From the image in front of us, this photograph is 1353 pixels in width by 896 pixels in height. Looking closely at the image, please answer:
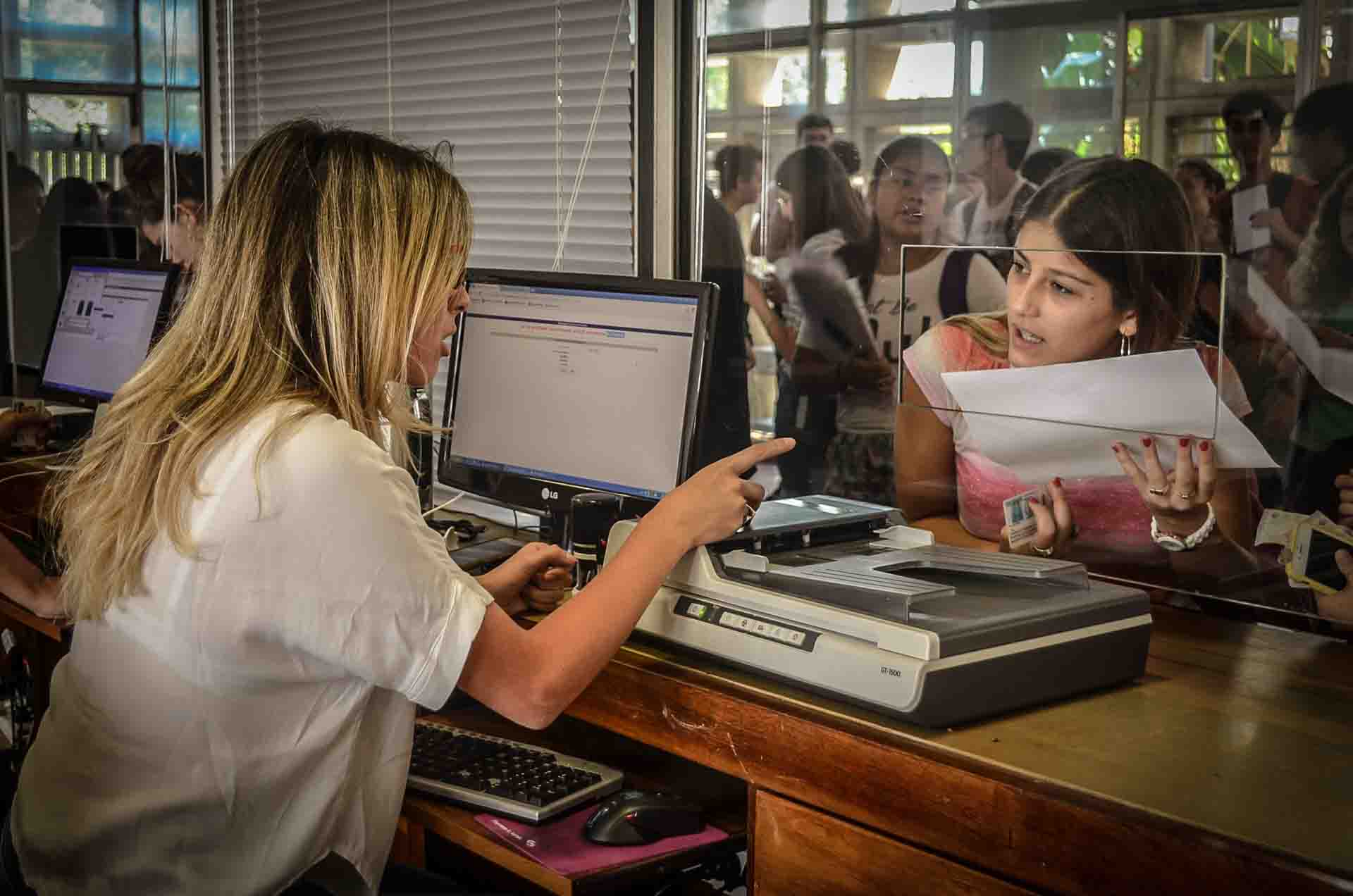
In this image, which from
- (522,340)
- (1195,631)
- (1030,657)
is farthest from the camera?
(522,340)

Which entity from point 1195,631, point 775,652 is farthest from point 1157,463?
point 775,652

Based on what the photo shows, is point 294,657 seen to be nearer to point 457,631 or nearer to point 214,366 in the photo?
point 457,631

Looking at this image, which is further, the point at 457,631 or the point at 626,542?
the point at 626,542

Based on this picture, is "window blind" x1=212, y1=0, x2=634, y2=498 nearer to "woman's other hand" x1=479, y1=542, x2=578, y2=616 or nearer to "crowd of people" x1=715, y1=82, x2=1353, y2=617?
"crowd of people" x1=715, y1=82, x2=1353, y2=617

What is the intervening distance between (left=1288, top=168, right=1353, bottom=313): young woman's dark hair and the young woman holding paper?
0.13m

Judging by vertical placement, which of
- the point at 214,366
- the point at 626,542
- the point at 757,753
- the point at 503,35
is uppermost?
the point at 503,35

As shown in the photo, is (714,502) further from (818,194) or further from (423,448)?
(423,448)

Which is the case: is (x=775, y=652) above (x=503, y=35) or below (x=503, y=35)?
below

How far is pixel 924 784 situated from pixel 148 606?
76cm

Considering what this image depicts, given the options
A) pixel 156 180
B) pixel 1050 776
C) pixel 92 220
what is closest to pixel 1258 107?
pixel 1050 776

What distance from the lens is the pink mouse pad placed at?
4.98 feet

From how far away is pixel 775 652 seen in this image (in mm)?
1516

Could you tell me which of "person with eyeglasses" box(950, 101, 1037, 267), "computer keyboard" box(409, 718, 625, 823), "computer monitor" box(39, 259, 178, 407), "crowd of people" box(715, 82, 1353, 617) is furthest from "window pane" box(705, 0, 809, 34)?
"computer monitor" box(39, 259, 178, 407)

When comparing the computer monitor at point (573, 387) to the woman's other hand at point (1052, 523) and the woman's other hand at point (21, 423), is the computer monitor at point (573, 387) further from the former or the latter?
the woman's other hand at point (21, 423)
